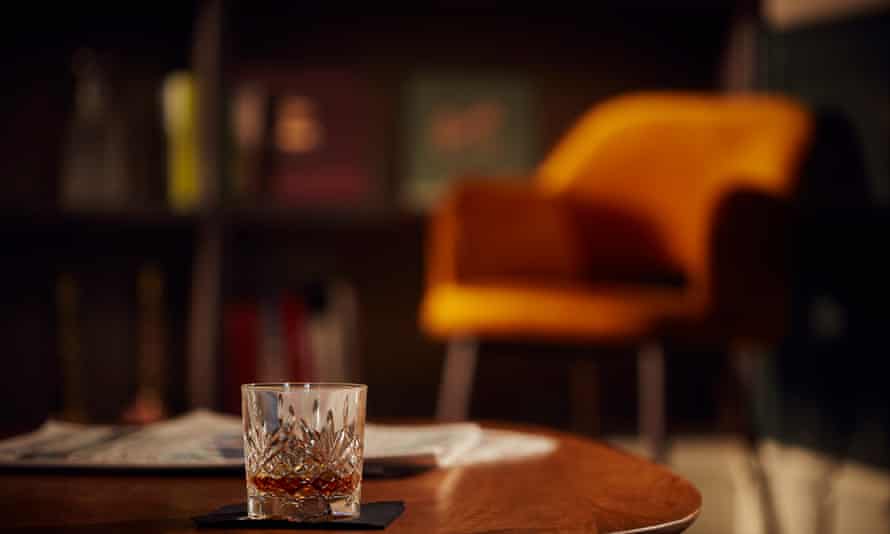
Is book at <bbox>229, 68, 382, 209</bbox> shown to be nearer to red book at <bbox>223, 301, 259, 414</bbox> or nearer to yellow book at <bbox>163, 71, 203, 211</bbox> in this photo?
yellow book at <bbox>163, 71, 203, 211</bbox>

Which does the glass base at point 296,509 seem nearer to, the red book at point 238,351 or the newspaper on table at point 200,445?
the newspaper on table at point 200,445

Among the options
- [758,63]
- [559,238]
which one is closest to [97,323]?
[559,238]

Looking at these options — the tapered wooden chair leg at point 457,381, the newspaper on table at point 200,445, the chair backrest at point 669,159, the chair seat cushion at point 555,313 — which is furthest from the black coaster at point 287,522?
the chair backrest at point 669,159

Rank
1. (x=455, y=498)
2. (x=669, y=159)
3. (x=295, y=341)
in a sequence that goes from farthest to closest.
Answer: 1. (x=295, y=341)
2. (x=669, y=159)
3. (x=455, y=498)

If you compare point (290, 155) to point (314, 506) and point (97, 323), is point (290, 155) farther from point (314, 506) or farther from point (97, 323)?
point (314, 506)

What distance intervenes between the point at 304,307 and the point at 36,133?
824 mm

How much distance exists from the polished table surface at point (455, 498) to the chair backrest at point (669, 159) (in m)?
1.63

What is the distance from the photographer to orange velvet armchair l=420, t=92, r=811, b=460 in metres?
2.17

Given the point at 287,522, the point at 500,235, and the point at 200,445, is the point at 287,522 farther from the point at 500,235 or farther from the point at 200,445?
the point at 500,235

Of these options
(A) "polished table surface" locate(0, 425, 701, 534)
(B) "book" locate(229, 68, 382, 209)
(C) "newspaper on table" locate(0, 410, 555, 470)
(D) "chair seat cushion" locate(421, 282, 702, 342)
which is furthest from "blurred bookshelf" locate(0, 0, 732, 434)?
(A) "polished table surface" locate(0, 425, 701, 534)

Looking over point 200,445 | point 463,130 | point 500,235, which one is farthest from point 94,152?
point 200,445

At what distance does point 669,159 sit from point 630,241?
21cm

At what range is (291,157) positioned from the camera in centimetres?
286

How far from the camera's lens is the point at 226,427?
44.9 inches
